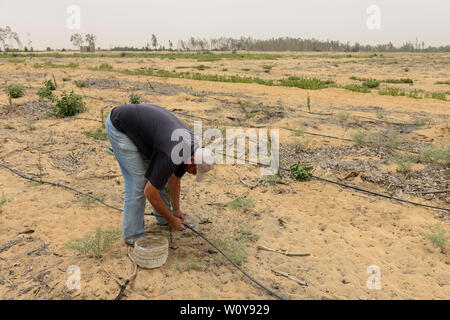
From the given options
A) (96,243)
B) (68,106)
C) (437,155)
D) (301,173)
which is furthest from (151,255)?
(68,106)

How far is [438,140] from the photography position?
554cm

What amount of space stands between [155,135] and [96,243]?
1.09 m

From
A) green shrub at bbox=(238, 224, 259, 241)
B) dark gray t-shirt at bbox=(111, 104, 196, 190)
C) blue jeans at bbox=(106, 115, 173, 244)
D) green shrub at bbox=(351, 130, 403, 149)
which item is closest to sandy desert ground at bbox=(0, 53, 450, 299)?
green shrub at bbox=(238, 224, 259, 241)

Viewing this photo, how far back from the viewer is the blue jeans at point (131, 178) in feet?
8.32

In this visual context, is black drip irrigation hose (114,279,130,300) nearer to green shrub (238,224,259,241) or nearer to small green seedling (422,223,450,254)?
green shrub (238,224,259,241)

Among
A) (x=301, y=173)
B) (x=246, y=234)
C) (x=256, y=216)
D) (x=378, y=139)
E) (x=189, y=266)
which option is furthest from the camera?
(x=378, y=139)

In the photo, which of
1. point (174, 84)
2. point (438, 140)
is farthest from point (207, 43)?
point (438, 140)

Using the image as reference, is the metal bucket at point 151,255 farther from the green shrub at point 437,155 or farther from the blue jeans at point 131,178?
the green shrub at point 437,155

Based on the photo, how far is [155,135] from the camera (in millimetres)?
2350

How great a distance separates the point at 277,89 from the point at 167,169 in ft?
29.9

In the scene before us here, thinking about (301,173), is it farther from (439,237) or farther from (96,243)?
(96,243)

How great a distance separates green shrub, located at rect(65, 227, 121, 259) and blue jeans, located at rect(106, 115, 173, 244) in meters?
0.12

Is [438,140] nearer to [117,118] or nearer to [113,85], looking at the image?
[117,118]

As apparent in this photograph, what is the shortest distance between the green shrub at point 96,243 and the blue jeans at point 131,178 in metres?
0.12
